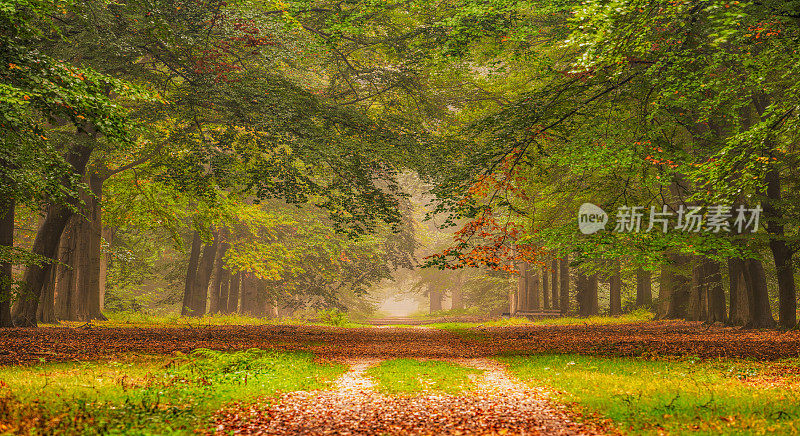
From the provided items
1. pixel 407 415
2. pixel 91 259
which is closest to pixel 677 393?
pixel 407 415

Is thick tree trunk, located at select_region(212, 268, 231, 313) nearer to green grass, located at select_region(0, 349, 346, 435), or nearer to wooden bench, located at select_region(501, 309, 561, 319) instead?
wooden bench, located at select_region(501, 309, 561, 319)

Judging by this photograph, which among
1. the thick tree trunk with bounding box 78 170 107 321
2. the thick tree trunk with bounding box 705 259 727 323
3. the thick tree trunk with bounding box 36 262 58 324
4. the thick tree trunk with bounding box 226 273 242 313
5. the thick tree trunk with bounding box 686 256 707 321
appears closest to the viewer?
the thick tree trunk with bounding box 36 262 58 324

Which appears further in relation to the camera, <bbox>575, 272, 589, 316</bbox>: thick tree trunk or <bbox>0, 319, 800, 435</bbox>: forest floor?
<bbox>575, 272, 589, 316</bbox>: thick tree trunk

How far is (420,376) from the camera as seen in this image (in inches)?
375

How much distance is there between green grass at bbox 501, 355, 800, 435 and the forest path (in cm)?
61

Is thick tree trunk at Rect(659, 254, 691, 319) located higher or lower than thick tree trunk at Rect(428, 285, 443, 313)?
higher

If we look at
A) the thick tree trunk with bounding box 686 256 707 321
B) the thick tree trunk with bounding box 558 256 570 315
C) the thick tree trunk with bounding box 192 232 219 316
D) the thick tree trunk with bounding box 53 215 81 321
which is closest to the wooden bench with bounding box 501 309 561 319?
the thick tree trunk with bounding box 558 256 570 315

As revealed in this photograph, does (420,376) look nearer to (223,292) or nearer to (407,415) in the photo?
(407,415)

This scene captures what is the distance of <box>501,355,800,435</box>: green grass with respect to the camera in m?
5.57

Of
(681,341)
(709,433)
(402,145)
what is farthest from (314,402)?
(681,341)

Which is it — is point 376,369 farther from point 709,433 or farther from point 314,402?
point 709,433

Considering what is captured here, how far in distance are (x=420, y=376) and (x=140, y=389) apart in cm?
501

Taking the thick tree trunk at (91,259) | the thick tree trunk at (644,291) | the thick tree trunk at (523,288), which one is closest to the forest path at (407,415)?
the thick tree trunk at (91,259)

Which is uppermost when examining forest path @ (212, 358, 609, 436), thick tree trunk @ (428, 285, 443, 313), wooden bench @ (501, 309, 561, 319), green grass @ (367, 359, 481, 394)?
forest path @ (212, 358, 609, 436)
